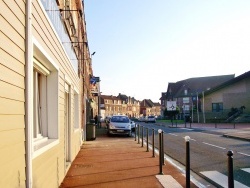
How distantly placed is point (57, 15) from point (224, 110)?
5225cm

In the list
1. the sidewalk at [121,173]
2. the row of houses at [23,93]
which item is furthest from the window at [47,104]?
the sidewalk at [121,173]

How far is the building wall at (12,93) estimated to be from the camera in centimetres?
329

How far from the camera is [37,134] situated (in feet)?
20.5

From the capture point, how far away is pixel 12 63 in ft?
11.9

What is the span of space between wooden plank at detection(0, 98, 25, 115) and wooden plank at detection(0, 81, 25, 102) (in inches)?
1.8

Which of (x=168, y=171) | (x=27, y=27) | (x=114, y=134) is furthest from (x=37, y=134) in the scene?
(x=114, y=134)

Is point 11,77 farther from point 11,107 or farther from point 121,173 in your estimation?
point 121,173

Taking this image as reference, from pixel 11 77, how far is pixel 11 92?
16 cm

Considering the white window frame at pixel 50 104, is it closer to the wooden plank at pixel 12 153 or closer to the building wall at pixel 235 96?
the wooden plank at pixel 12 153

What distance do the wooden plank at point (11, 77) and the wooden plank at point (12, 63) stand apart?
0.04m

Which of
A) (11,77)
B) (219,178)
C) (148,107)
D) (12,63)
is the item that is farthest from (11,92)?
(148,107)

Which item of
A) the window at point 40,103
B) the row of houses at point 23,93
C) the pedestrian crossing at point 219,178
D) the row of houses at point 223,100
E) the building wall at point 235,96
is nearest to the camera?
the row of houses at point 23,93

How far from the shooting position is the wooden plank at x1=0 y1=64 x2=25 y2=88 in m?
3.31

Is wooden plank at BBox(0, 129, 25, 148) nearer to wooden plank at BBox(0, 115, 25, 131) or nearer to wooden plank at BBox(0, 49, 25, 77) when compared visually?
wooden plank at BBox(0, 115, 25, 131)
